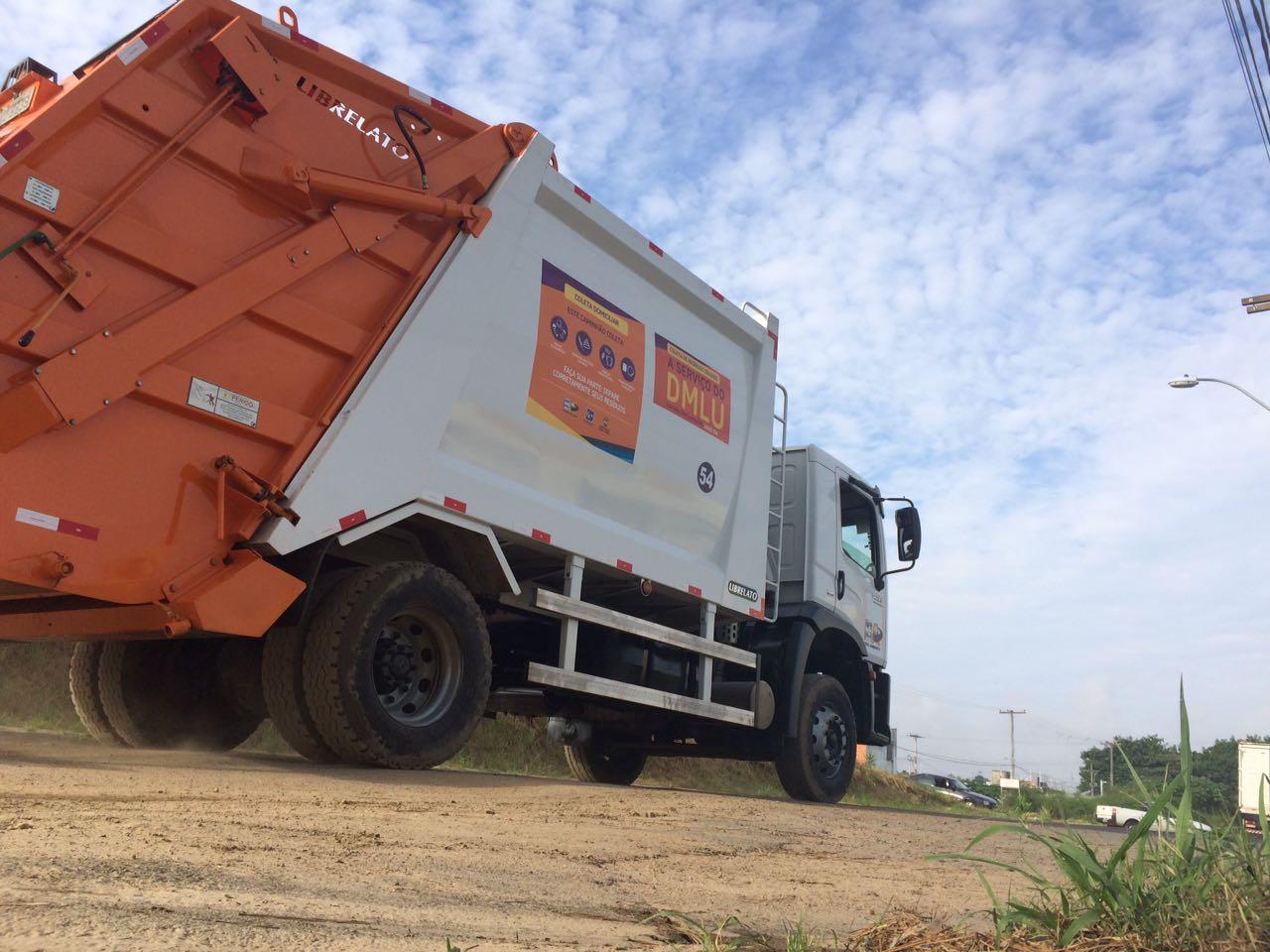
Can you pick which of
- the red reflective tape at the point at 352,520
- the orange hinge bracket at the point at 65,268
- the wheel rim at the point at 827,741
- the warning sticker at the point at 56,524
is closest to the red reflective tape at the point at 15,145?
the orange hinge bracket at the point at 65,268

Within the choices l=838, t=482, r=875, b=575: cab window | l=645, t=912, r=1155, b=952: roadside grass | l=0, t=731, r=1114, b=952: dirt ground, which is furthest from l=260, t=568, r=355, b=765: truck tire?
l=838, t=482, r=875, b=575: cab window

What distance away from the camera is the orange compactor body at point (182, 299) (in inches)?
163

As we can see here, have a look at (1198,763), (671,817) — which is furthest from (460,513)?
(1198,763)

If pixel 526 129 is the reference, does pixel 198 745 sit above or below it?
below

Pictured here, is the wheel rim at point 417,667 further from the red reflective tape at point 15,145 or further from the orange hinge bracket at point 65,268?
the red reflective tape at point 15,145

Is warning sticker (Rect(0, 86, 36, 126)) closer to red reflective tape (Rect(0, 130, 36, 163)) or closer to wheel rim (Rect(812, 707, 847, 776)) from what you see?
red reflective tape (Rect(0, 130, 36, 163))

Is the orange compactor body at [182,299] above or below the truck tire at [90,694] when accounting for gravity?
above

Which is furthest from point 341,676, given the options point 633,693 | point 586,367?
point 586,367

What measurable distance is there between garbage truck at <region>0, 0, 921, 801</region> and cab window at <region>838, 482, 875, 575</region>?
2.08 meters

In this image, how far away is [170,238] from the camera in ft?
14.9

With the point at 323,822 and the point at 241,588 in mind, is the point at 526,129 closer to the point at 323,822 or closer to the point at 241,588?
the point at 241,588

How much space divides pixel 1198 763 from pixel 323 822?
8.32 feet

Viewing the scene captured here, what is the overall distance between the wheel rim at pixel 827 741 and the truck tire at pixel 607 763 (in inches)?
79.0

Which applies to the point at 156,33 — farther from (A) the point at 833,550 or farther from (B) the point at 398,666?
(A) the point at 833,550
